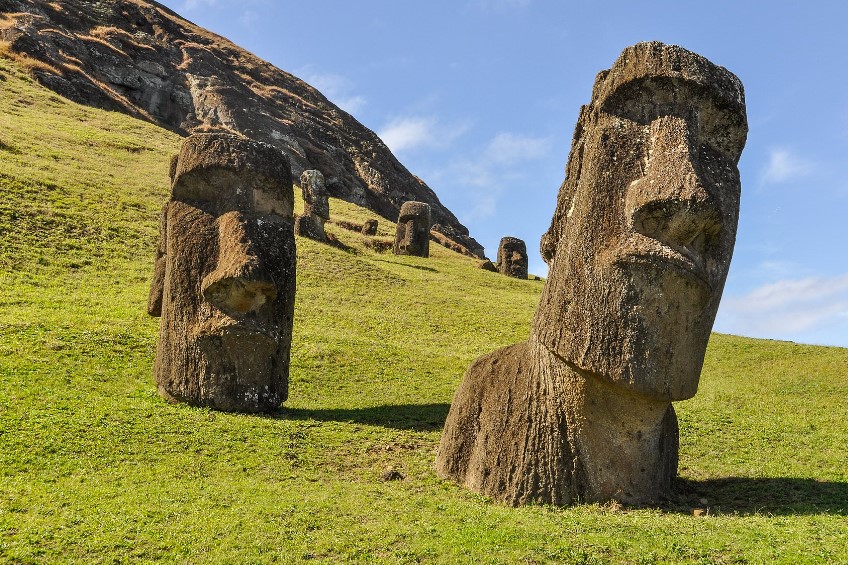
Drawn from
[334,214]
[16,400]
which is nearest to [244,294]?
[16,400]

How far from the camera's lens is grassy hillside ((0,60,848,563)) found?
6754 mm

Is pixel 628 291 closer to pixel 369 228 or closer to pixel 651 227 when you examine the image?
pixel 651 227

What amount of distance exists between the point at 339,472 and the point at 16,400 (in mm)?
4977

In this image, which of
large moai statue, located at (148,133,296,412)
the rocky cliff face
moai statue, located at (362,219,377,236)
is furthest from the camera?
the rocky cliff face

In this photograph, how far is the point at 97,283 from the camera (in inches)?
851

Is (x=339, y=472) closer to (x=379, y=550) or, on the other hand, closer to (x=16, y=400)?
(x=379, y=550)

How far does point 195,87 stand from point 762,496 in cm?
6702

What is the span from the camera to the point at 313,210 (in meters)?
34.2

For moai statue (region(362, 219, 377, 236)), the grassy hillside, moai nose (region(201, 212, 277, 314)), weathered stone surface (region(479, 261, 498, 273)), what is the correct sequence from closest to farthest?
the grassy hillside
moai nose (region(201, 212, 277, 314))
weathered stone surface (region(479, 261, 498, 273))
moai statue (region(362, 219, 377, 236))

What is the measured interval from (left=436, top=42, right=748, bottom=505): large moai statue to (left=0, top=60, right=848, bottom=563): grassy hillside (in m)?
0.52

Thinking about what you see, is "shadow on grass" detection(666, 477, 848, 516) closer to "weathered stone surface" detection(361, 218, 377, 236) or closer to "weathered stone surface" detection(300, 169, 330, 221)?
"weathered stone surface" detection(300, 169, 330, 221)

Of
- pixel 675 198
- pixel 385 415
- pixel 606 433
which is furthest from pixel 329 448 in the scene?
pixel 675 198

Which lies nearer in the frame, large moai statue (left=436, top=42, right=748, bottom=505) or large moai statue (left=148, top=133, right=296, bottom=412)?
large moai statue (left=436, top=42, right=748, bottom=505)

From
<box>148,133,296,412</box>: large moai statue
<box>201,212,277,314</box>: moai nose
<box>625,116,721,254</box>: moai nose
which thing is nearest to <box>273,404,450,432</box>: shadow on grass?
<box>148,133,296,412</box>: large moai statue
